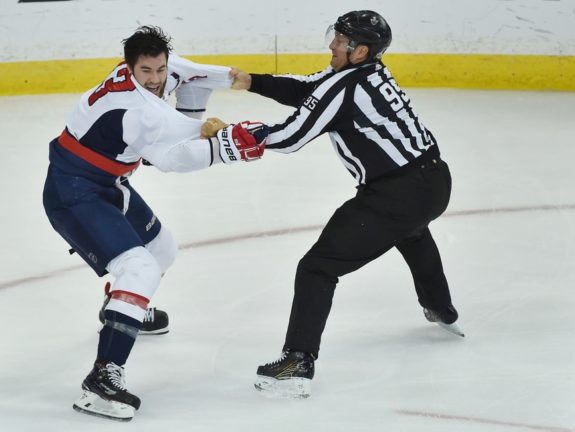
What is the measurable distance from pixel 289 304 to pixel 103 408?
4.11 ft

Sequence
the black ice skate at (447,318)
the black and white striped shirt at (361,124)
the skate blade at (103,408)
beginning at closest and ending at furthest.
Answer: the skate blade at (103,408)
the black and white striped shirt at (361,124)
the black ice skate at (447,318)

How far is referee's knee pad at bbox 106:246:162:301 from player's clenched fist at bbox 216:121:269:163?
401 mm

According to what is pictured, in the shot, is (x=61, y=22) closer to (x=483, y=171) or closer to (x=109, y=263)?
(x=483, y=171)

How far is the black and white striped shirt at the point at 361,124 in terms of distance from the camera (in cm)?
348

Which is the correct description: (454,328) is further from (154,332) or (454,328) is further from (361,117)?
(154,332)

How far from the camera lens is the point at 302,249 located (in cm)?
508

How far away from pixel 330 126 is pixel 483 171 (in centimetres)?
303

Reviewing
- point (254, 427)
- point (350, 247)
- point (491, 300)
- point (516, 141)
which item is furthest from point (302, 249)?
point (516, 141)

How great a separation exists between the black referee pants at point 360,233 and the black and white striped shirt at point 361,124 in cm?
7

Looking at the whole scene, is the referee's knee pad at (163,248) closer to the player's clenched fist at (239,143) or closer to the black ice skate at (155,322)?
the black ice skate at (155,322)

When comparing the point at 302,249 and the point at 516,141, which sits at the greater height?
the point at 516,141

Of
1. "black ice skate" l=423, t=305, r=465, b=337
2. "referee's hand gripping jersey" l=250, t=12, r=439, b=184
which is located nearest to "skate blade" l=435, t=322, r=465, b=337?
"black ice skate" l=423, t=305, r=465, b=337

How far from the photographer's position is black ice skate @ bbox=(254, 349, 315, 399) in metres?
3.45

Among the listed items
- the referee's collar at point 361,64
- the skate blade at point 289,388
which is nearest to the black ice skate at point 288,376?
the skate blade at point 289,388
